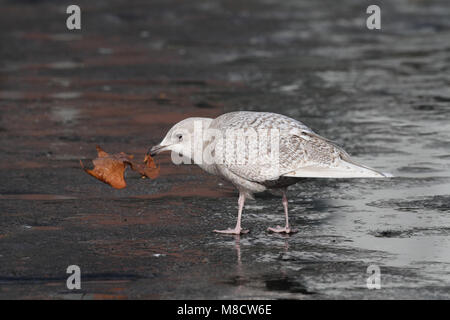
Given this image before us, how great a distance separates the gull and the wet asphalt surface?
0.53m

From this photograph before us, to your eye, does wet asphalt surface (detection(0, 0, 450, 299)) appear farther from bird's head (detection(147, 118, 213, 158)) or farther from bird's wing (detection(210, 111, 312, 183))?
bird's head (detection(147, 118, 213, 158))

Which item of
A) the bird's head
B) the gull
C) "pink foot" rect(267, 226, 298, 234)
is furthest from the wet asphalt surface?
the bird's head

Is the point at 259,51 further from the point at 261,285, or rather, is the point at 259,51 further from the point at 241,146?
the point at 261,285

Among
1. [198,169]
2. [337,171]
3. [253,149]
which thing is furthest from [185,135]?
[198,169]

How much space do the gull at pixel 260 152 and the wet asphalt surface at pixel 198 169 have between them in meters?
0.53

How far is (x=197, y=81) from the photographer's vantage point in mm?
17094

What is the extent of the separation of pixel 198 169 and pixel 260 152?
3034mm

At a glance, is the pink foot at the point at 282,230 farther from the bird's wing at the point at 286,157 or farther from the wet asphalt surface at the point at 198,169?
the bird's wing at the point at 286,157

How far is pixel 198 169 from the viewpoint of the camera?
11008 mm

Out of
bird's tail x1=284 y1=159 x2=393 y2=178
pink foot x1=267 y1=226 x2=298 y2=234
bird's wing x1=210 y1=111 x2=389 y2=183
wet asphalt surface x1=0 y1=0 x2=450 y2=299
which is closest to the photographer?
wet asphalt surface x1=0 y1=0 x2=450 y2=299

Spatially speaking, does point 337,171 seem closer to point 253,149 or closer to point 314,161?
point 314,161

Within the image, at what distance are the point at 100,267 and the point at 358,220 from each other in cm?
255

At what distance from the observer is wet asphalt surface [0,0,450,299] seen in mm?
7195
